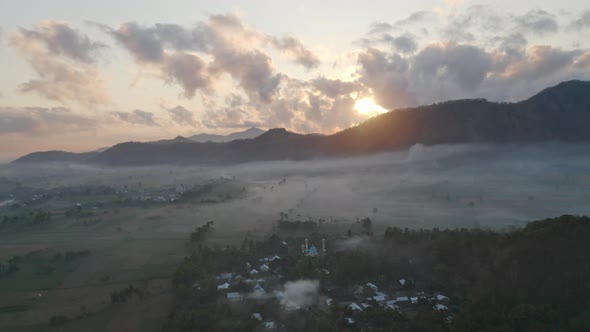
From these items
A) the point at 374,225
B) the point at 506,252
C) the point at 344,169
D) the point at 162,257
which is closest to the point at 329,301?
the point at 506,252

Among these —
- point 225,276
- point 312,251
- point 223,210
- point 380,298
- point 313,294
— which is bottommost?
point 380,298

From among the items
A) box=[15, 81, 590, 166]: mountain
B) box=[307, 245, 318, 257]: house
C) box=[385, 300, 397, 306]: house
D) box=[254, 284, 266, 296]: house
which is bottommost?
box=[385, 300, 397, 306]: house

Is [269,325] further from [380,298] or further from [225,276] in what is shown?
[225,276]

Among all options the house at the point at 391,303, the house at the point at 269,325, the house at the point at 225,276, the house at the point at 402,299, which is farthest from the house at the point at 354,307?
the house at the point at 225,276

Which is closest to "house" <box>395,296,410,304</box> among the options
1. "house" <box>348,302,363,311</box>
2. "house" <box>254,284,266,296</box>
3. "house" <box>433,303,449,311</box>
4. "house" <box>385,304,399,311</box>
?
"house" <box>385,304,399,311</box>

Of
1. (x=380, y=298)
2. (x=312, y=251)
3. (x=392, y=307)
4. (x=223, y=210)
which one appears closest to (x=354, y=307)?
(x=392, y=307)

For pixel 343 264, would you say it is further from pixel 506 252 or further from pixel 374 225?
pixel 374 225

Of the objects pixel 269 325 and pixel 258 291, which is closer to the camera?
pixel 269 325

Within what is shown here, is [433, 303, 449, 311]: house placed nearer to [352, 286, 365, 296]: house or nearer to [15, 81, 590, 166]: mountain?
[352, 286, 365, 296]: house

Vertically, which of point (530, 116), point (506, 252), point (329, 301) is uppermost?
point (530, 116)
